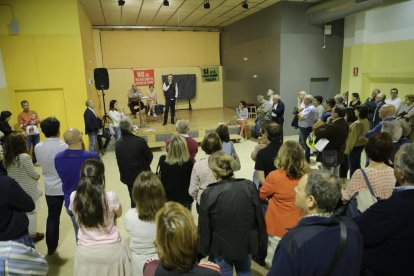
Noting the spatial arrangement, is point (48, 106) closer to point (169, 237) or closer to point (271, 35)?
point (271, 35)

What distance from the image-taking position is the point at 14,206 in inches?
79.7

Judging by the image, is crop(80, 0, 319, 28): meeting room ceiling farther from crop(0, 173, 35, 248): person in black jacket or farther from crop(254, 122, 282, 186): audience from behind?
crop(0, 173, 35, 248): person in black jacket

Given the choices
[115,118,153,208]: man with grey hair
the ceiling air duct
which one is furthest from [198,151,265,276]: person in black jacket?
the ceiling air duct

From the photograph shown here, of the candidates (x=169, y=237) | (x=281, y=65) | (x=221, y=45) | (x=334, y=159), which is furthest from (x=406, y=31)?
(x=169, y=237)

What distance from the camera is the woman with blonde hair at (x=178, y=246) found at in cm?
120

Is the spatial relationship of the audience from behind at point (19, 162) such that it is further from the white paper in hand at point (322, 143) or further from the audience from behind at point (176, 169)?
the white paper in hand at point (322, 143)

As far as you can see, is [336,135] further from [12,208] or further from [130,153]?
[12,208]

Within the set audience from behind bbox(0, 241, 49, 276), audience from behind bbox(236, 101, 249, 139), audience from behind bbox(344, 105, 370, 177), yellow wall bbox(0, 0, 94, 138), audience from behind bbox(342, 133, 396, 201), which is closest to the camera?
audience from behind bbox(0, 241, 49, 276)

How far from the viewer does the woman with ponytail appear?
6.08ft

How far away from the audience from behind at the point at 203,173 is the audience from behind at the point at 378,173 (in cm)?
113

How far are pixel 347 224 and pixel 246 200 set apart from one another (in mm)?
783

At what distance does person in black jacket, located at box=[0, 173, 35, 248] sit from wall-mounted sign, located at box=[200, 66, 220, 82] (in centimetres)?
1214

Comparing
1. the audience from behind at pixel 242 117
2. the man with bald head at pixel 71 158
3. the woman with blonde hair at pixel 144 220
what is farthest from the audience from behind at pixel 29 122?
the woman with blonde hair at pixel 144 220

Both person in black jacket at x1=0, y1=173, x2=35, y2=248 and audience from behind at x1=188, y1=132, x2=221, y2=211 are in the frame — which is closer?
person in black jacket at x1=0, y1=173, x2=35, y2=248
